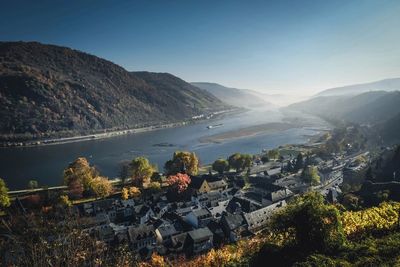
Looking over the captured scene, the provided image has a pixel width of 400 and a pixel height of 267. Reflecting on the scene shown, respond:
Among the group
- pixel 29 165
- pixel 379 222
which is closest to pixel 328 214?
pixel 379 222

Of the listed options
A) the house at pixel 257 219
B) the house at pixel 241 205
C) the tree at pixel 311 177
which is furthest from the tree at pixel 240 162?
the house at pixel 257 219

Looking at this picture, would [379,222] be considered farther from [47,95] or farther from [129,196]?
[47,95]

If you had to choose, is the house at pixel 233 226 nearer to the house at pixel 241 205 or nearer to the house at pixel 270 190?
the house at pixel 241 205

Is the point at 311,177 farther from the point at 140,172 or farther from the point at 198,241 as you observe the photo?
the point at 198,241

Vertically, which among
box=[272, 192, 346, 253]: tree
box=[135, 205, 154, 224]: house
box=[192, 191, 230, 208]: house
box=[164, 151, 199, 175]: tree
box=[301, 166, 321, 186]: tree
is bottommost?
box=[301, 166, 321, 186]: tree

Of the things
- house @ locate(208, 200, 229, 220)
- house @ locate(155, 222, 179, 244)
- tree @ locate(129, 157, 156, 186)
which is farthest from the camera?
tree @ locate(129, 157, 156, 186)

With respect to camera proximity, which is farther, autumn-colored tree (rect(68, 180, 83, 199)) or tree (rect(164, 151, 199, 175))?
tree (rect(164, 151, 199, 175))

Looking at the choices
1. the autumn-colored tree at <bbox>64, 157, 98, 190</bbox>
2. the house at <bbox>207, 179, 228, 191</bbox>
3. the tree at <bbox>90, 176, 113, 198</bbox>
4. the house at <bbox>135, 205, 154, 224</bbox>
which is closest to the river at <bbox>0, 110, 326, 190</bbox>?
the autumn-colored tree at <bbox>64, 157, 98, 190</bbox>

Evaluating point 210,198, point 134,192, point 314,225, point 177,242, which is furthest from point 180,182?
point 314,225

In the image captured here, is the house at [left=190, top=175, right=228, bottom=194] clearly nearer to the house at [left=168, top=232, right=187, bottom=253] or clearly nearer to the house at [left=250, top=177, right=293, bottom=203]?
the house at [left=250, top=177, right=293, bottom=203]
